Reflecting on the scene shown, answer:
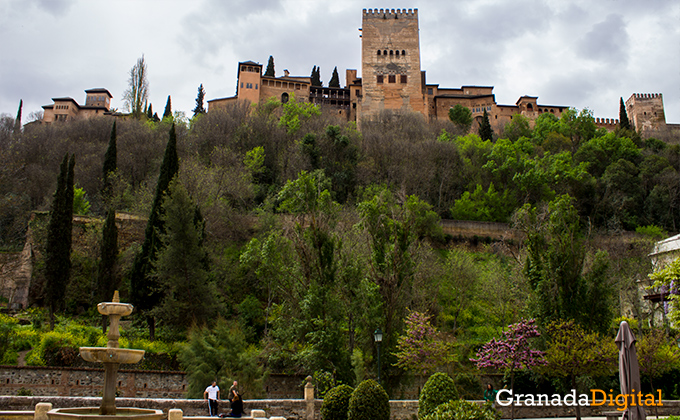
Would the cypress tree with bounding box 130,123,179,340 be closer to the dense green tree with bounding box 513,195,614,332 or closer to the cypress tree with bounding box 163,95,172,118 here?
the dense green tree with bounding box 513,195,614,332

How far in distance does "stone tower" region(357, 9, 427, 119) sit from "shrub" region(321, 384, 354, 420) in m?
50.1

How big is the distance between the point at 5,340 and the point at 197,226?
9030 millimetres

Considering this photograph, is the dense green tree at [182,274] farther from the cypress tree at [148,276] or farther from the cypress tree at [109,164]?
the cypress tree at [109,164]

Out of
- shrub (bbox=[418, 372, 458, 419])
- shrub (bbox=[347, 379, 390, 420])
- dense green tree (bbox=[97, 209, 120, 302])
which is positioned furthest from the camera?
dense green tree (bbox=[97, 209, 120, 302])

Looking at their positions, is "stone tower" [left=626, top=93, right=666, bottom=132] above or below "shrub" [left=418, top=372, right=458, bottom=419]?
above

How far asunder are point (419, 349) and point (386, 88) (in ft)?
164

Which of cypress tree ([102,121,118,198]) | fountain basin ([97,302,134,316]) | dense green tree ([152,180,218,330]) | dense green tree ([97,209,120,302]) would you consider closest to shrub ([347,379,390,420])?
fountain basin ([97,302,134,316])

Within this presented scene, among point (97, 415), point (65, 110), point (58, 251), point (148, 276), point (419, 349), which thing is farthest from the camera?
point (65, 110)

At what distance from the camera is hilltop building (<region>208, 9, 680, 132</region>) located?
2522 inches

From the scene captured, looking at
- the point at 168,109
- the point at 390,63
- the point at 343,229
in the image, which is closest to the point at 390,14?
the point at 390,63

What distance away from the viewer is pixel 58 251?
24.7 meters

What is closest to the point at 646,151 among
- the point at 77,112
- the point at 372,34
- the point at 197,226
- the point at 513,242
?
the point at 513,242

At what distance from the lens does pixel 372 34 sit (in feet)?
Answer: 222

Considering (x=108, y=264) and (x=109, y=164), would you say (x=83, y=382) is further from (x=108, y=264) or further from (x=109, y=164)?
(x=109, y=164)
